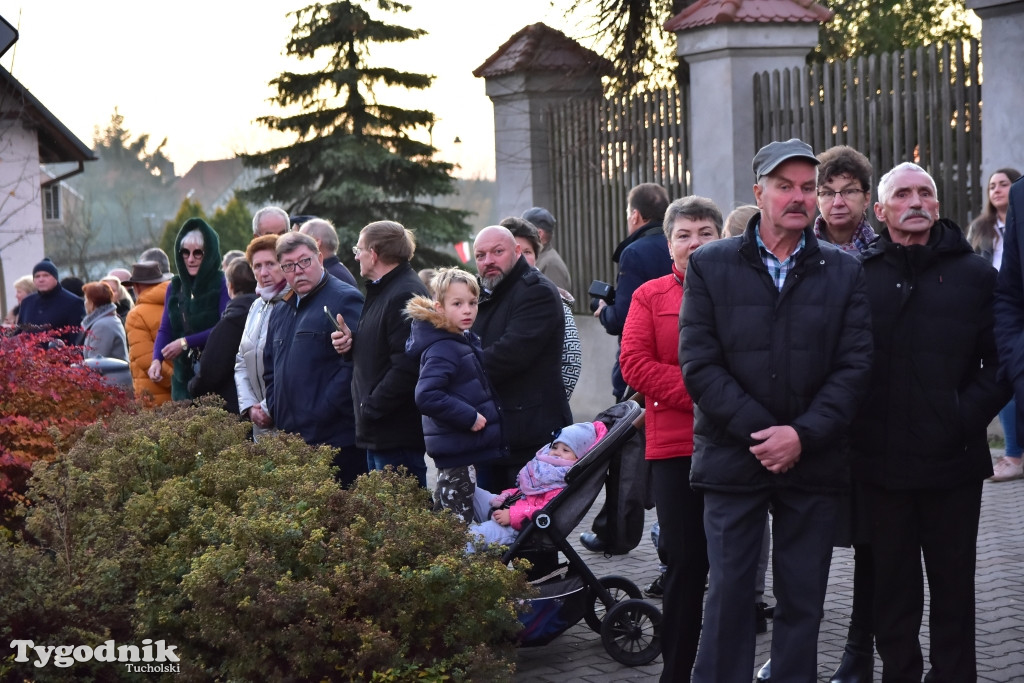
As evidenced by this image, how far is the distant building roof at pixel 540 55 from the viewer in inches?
601

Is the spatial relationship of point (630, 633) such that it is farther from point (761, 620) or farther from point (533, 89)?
point (533, 89)

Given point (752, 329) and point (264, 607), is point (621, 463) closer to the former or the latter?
point (752, 329)

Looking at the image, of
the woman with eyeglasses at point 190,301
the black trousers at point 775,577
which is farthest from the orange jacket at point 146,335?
the black trousers at point 775,577

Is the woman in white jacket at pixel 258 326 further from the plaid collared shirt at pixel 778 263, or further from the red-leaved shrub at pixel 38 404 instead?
the plaid collared shirt at pixel 778 263

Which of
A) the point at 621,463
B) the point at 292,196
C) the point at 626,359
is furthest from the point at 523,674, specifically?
the point at 292,196

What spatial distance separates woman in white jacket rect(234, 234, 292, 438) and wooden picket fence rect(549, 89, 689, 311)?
6287 mm

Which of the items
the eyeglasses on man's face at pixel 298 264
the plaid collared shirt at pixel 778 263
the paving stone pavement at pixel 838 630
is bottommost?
the paving stone pavement at pixel 838 630

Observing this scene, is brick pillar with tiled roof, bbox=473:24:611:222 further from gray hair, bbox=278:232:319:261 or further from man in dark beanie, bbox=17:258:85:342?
gray hair, bbox=278:232:319:261

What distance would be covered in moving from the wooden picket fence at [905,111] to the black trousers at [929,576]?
5837mm

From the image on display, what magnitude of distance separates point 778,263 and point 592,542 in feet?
12.0

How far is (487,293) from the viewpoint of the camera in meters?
6.60

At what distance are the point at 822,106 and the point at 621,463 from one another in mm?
6762

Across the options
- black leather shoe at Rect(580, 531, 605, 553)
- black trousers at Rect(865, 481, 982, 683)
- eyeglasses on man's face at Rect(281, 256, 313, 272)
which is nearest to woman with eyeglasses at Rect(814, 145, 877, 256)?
black trousers at Rect(865, 481, 982, 683)

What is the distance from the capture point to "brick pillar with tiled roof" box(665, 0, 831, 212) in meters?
12.3
